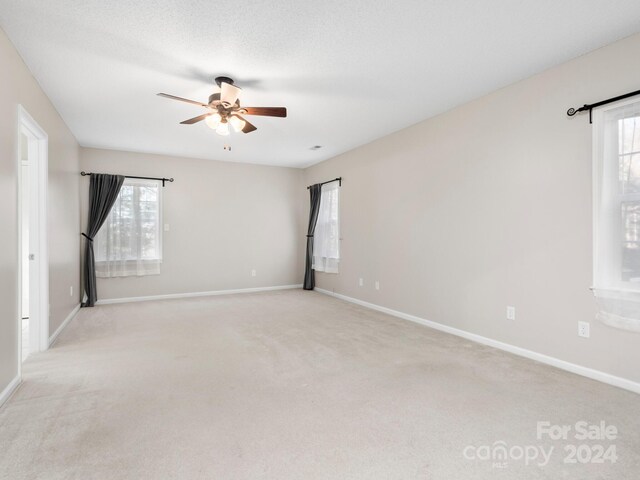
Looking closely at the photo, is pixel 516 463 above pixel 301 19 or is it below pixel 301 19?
below

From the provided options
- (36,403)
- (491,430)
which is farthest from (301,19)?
(36,403)

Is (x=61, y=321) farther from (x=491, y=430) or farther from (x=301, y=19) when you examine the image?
Result: (x=491, y=430)

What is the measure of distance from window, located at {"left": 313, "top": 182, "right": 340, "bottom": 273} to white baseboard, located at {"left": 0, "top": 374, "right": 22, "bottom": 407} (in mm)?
4465

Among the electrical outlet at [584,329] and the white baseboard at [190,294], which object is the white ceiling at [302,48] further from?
the white baseboard at [190,294]

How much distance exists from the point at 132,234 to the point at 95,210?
2.14 ft

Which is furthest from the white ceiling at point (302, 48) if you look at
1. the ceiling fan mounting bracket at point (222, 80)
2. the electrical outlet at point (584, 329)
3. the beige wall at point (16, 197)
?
the electrical outlet at point (584, 329)

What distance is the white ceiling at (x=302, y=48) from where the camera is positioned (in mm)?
2221

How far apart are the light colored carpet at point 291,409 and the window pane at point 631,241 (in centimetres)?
86

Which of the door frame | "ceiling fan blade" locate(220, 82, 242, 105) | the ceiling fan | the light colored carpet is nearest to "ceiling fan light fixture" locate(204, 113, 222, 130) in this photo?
the ceiling fan

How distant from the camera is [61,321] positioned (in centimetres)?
407

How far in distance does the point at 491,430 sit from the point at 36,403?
2.93m

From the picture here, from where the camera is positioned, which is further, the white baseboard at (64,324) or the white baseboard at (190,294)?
the white baseboard at (190,294)

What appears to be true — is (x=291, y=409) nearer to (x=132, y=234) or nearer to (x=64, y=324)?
(x=64, y=324)

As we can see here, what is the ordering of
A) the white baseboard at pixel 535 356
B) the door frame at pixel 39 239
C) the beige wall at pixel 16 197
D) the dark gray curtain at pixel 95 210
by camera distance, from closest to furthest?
1. the beige wall at pixel 16 197
2. the white baseboard at pixel 535 356
3. the door frame at pixel 39 239
4. the dark gray curtain at pixel 95 210
